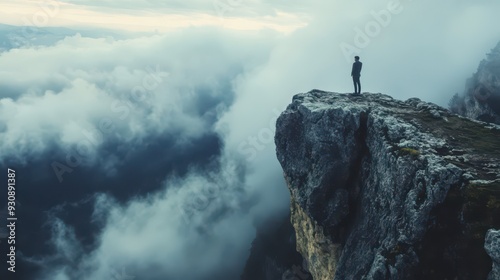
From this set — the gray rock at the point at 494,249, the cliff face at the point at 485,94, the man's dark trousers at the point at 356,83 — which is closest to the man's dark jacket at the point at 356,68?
the man's dark trousers at the point at 356,83

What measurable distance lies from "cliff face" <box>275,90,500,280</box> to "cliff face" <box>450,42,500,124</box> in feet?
211

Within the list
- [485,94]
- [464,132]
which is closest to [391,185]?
[464,132]

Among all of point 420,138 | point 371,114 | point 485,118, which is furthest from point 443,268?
point 485,118

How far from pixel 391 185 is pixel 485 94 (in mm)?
87344

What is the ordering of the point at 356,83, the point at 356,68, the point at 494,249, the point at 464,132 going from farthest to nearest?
the point at 356,83 < the point at 356,68 < the point at 464,132 < the point at 494,249

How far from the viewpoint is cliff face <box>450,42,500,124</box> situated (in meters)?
92.1

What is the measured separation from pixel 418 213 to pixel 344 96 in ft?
75.5

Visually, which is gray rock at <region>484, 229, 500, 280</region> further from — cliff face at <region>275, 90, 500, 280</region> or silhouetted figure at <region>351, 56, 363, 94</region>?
silhouetted figure at <region>351, 56, 363, 94</region>

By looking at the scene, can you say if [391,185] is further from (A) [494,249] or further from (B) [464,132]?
(B) [464,132]

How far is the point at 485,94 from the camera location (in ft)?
318

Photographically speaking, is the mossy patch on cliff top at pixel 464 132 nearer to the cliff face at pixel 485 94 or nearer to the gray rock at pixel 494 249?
the gray rock at pixel 494 249

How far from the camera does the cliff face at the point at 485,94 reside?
302ft

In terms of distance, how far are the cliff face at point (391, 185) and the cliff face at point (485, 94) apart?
64241 millimetres

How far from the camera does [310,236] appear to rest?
4375cm
